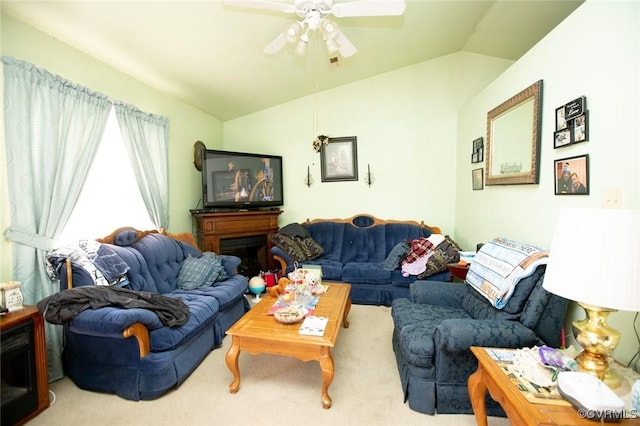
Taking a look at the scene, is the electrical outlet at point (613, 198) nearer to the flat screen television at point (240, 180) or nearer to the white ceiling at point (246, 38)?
the white ceiling at point (246, 38)

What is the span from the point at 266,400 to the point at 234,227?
232 centimetres

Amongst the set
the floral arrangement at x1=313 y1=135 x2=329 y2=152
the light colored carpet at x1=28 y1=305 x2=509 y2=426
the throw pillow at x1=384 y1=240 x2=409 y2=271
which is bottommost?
the light colored carpet at x1=28 y1=305 x2=509 y2=426

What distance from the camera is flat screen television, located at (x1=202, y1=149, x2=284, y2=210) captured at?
11.6 ft

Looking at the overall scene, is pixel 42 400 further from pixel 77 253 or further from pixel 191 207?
pixel 191 207

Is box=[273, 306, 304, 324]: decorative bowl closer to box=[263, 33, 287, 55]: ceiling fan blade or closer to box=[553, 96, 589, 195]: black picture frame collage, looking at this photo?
box=[553, 96, 589, 195]: black picture frame collage

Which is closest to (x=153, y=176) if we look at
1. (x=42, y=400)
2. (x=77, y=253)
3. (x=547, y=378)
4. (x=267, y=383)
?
(x=77, y=253)

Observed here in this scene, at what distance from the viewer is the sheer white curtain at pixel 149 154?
2.66m

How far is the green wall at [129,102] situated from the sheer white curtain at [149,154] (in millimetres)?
150

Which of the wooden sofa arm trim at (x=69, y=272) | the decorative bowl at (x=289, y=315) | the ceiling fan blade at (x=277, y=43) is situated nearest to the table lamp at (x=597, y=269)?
the decorative bowl at (x=289, y=315)

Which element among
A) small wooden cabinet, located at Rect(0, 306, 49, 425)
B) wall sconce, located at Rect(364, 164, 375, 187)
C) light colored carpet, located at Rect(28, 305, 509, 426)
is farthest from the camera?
wall sconce, located at Rect(364, 164, 375, 187)

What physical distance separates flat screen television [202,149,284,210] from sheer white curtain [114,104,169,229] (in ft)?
1.62

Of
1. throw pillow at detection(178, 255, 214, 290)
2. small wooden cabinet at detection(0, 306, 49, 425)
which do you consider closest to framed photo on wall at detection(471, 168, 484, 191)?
throw pillow at detection(178, 255, 214, 290)

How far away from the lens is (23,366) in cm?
159

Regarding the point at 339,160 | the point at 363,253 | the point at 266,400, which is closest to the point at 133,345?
the point at 266,400
